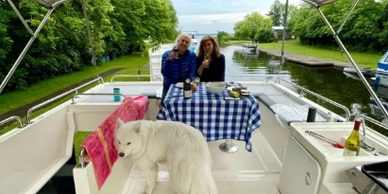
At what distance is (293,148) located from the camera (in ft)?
5.02

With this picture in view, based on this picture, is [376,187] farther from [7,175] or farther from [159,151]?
[7,175]

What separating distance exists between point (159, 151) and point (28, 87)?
723cm

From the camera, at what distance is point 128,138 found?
134cm

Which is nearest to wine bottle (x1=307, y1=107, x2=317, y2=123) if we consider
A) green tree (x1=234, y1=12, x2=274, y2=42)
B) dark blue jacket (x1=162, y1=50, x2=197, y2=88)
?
dark blue jacket (x1=162, y1=50, x2=197, y2=88)

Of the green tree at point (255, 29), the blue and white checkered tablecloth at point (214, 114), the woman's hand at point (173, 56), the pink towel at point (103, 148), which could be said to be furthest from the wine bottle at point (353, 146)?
the green tree at point (255, 29)

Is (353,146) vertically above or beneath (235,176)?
above

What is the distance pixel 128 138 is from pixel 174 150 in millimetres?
305

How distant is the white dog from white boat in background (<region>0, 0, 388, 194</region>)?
0.26 metres

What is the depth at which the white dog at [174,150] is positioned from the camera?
1303mm

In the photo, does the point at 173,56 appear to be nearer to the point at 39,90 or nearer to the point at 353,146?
the point at 353,146

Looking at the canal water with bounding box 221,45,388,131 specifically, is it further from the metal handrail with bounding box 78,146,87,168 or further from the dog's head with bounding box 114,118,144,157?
the metal handrail with bounding box 78,146,87,168

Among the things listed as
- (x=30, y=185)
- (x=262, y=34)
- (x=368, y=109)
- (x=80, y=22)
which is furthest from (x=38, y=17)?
(x=262, y=34)

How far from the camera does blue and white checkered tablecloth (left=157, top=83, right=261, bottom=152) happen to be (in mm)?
1736

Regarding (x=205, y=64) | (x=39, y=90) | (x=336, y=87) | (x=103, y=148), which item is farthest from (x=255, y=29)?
(x=103, y=148)
